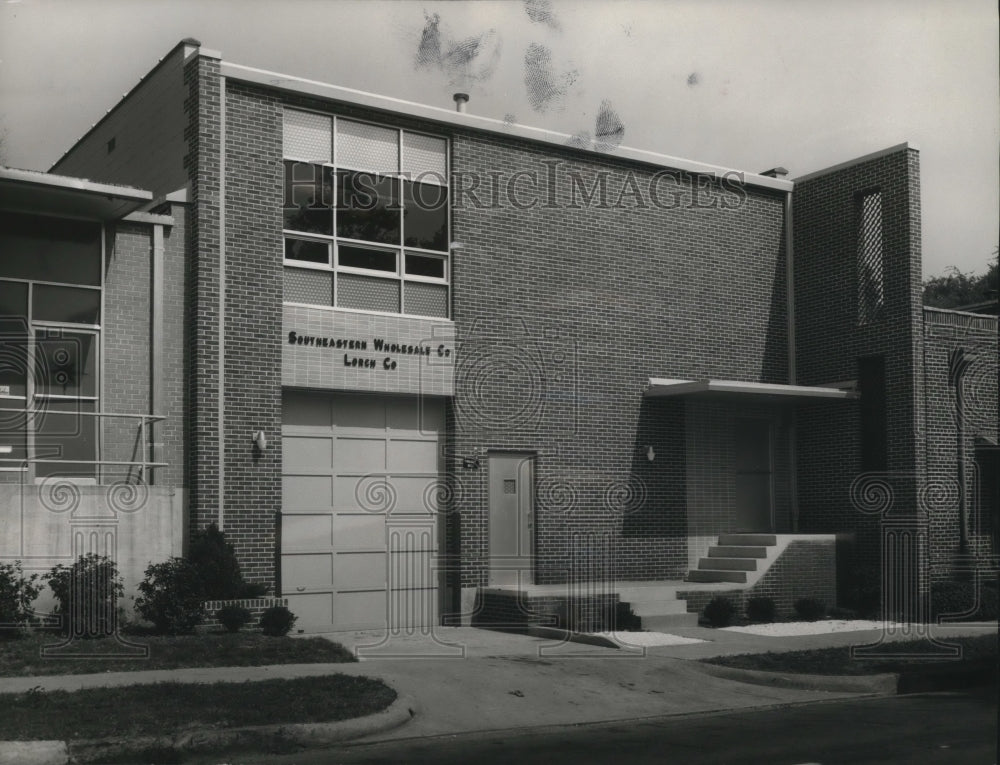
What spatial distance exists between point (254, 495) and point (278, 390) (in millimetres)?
1558

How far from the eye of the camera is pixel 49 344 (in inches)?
639

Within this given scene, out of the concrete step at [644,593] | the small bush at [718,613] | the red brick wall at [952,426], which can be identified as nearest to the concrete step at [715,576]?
the small bush at [718,613]

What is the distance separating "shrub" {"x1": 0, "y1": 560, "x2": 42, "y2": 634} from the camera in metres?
14.3

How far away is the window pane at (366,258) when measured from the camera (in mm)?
18391

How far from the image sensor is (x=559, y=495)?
20.1 metres

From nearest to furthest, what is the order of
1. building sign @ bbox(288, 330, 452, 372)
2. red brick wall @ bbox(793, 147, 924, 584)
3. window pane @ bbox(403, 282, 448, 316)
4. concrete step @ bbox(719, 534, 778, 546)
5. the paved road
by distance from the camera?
the paved road
building sign @ bbox(288, 330, 452, 372)
window pane @ bbox(403, 282, 448, 316)
concrete step @ bbox(719, 534, 778, 546)
red brick wall @ bbox(793, 147, 924, 584)

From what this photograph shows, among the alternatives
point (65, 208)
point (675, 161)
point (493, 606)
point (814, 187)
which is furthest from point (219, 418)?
point (814, 187)

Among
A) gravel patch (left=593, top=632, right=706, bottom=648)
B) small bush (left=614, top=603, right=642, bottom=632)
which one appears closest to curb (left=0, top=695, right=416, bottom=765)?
gravel patch (left=593, top=632, right=706, bottom=648)

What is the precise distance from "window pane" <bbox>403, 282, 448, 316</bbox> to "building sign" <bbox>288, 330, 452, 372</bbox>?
563 millimetres

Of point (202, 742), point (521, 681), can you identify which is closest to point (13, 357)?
point (521, 681)

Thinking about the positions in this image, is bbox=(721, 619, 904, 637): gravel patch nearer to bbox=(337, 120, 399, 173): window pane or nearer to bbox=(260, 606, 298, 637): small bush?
bbox=(260, 606, 298, 637): small bush

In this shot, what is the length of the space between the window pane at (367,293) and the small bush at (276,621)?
4811mm

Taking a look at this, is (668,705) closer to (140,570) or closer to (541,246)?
(140,570)

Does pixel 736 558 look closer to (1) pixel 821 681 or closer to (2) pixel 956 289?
(1) pixel 821 681
